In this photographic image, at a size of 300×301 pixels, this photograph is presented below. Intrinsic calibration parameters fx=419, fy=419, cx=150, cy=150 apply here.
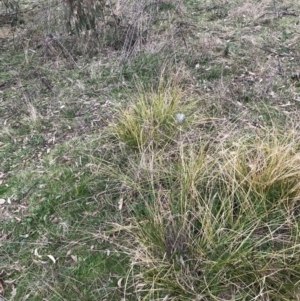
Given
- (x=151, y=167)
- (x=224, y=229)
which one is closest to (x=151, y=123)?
(x=151, y=167)

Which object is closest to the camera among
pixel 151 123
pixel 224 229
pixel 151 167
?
pixel 224 229

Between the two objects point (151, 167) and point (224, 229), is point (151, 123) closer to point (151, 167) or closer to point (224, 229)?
point (151, 167)

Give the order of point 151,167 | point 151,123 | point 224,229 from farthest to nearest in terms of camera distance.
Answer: point 151,123
point 151,167
point 224,229

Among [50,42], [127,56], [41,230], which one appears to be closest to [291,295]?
[41,230]

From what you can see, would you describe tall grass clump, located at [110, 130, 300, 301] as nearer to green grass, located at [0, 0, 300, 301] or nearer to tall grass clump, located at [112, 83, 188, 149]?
green grass, located at [0, 0, 300, 301]

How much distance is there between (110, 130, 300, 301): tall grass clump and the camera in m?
2.11

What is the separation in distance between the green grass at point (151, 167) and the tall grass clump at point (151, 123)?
0.01 meters

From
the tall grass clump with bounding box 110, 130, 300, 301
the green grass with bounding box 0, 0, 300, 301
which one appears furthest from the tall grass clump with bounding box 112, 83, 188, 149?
the tall grass clump with bounding box 110, 130, 300, 301

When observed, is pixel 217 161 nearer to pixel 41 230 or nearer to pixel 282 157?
pixel 282 157

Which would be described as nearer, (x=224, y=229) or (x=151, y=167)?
(x=224, y=229)

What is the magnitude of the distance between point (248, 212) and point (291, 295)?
50 cm

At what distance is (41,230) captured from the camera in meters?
2.80

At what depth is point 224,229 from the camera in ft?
7.45

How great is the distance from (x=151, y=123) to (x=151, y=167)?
0.62 metres
